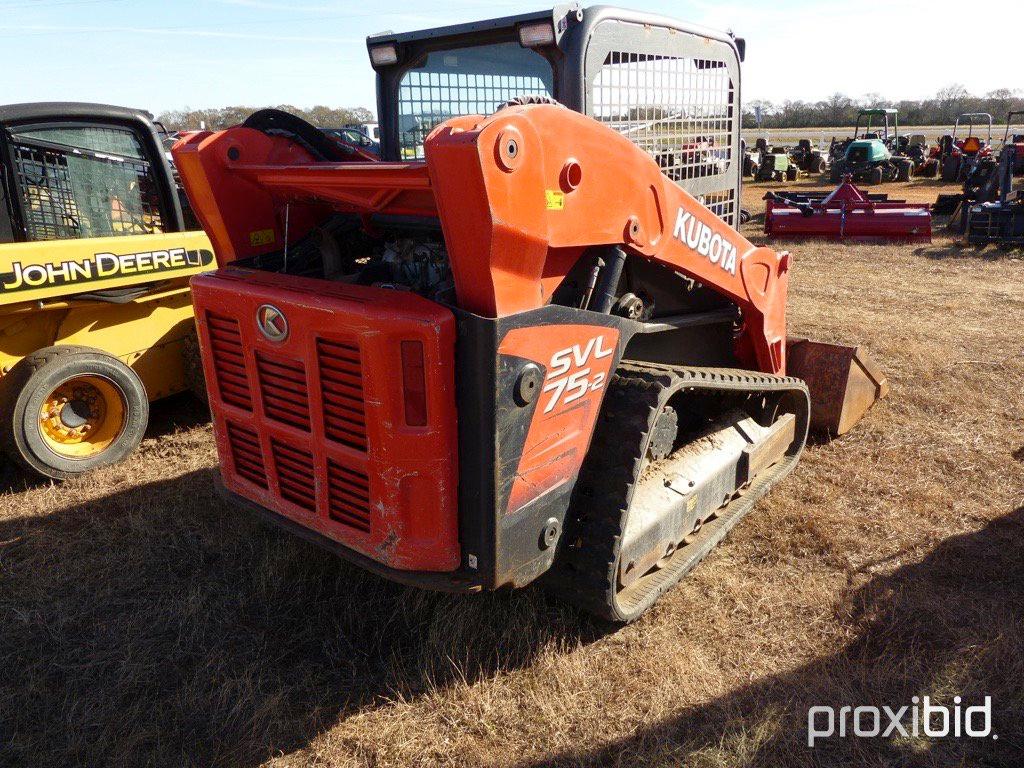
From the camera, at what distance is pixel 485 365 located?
7.78 ft

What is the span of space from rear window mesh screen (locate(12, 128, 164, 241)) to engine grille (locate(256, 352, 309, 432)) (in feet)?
8.97

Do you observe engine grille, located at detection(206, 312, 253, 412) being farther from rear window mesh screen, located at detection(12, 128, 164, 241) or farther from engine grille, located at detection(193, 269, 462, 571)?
rear window mesh screen, located at detection(12, 128, 164, 241)

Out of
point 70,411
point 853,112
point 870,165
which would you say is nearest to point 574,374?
point 70,411

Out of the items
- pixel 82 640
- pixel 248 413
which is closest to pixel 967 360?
pixel 248 413

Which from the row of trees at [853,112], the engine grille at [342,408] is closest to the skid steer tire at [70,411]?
the engine grille at [342,408]

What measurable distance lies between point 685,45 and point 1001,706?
9.59 ft

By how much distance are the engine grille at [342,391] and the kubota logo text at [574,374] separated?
0.60 metres

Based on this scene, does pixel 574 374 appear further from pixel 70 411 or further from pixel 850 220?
pixel 850 220

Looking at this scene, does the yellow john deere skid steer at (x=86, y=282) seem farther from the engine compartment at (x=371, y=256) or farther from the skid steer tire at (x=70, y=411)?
the engine compartment at (x=371, y=256)

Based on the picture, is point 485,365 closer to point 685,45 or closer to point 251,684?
point 251,684

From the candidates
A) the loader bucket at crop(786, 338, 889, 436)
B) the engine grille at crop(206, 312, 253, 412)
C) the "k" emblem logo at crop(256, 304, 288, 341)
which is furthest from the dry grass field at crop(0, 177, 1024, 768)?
the "k" emblem logo at crop(256, 304, 288, 341)

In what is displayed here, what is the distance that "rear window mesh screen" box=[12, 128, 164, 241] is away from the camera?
469 cm

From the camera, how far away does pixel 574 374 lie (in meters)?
2.66

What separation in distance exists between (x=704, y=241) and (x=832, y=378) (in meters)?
2.15
